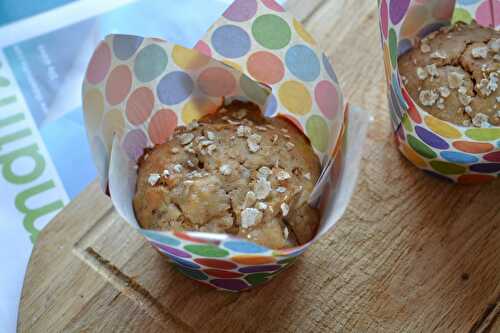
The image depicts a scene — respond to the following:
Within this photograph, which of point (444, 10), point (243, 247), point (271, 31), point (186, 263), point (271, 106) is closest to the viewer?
point (243, 247)

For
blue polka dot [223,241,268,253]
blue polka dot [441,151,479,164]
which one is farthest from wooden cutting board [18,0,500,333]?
blue polka dot [223,241,268,253]

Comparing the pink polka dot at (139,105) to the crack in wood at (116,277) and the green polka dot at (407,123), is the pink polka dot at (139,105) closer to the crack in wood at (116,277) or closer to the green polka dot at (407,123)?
the crack in wood at (116,277)

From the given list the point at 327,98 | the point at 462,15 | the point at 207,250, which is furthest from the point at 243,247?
the point at 462,15

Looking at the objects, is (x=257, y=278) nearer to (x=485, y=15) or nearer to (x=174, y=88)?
(x=174, y=88)

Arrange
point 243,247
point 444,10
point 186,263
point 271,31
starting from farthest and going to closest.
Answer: point 444,10, point 271,31, point 186,263, point 243,247

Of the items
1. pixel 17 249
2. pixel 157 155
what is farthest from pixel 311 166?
pixel 17 249

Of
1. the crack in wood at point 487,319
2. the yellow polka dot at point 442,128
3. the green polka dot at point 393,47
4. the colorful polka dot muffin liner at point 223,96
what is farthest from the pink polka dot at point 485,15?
the crack in wood at point 487,319

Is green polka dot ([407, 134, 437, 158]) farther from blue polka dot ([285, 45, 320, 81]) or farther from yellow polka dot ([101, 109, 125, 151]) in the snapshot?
yellow polka dot ([101, 109, 125, 151])
